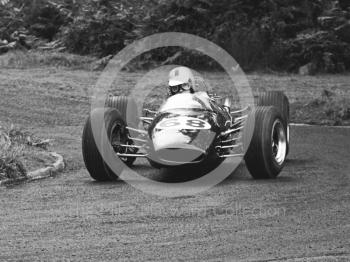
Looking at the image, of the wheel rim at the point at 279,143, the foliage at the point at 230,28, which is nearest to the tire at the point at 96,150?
the wheel rim at the point at 279,143

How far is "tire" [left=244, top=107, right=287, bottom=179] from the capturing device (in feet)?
42.6

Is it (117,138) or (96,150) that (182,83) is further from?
(96,150)

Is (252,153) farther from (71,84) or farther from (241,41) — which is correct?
(241,41)

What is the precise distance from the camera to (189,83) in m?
14.0

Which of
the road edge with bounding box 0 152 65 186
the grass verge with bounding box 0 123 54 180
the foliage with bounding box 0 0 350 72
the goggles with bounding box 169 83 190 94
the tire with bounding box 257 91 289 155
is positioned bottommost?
the road edge with bounding box 0 152 65 186

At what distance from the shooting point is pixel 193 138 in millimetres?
12734

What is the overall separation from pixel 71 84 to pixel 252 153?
13.8m

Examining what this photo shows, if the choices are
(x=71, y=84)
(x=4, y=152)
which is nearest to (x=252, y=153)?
→ (x=4, y=152)

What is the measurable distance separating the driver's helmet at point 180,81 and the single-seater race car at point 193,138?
21 centimetres

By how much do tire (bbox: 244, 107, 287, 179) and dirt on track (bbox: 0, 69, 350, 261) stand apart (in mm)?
222

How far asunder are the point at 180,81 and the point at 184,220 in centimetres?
423

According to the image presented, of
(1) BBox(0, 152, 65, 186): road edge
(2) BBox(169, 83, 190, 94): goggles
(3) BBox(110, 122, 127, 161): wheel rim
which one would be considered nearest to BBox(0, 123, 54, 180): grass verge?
(1) BBox(0, 152, 65, 186): road edge

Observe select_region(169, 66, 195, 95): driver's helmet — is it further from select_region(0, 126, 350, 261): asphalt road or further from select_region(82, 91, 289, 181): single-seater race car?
select_region(0, 126, 350, 261): asphalt road

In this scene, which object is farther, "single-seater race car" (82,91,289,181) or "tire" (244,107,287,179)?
"tire" (244,107,287,179)
